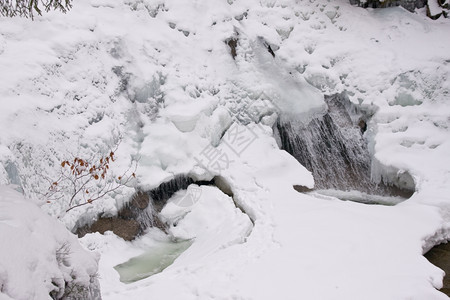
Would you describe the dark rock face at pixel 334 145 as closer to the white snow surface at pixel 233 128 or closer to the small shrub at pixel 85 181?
the white snow surface at pixel 233 128

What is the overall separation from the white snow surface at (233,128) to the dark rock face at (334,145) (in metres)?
0.39

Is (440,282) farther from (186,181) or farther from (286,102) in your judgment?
(286,102)

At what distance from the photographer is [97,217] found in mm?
8102

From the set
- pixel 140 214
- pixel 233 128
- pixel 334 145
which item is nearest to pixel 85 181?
pixel 140 214

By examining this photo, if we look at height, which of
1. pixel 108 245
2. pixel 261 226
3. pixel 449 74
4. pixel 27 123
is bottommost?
pixel 108 245

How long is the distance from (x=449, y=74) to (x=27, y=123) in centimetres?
1069

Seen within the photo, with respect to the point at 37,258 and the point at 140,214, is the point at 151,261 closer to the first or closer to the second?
the point at 140,214

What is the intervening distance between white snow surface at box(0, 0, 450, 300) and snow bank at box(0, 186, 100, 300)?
2cm

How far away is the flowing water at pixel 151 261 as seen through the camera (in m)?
7.25

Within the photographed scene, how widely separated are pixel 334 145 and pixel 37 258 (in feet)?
30.7

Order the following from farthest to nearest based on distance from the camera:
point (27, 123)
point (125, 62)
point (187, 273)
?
point (125, 62), point (27, 123), point (187, 273)

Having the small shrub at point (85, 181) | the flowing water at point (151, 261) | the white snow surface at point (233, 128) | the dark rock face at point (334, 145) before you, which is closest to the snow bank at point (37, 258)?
the white snow surface at point (233, 128)

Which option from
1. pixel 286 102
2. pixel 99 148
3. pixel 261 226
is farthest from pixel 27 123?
pixel 286 102

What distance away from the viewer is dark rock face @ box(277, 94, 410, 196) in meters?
11.0
